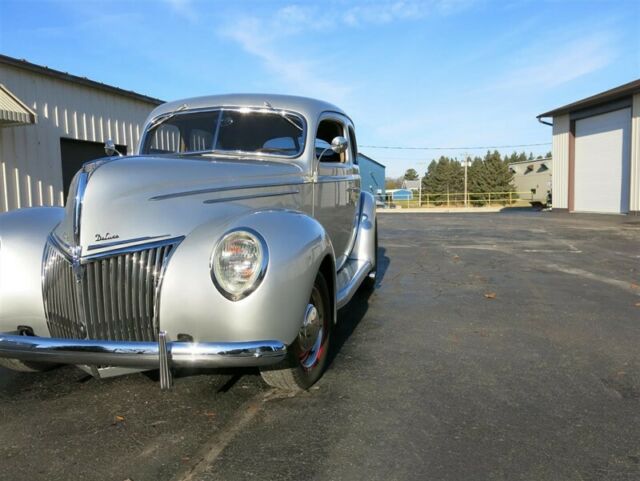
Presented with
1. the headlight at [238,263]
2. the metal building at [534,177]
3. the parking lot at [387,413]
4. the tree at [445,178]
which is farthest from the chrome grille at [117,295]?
the tree at [445,178]

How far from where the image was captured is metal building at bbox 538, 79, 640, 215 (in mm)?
18844

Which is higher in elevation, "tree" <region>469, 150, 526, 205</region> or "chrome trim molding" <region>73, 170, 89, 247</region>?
"tree" <region>469, 150, 526, 205</region>

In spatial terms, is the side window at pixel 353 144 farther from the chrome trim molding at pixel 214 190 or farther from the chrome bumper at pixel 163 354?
the chrome bumper at pixel 163 354

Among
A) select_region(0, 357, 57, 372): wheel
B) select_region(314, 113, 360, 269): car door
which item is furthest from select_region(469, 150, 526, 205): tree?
select_region(0, 357, 57, 372): wheel

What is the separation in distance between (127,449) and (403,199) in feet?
146

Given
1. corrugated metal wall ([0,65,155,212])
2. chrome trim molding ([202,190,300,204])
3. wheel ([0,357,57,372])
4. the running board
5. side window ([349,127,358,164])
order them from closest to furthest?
chrome trim molding ([202,190,300,204])
wheel ([0,357,57,372])
the running board
side window ([349,127,358,164])
corrugated metal wall ([0,65,155,212])

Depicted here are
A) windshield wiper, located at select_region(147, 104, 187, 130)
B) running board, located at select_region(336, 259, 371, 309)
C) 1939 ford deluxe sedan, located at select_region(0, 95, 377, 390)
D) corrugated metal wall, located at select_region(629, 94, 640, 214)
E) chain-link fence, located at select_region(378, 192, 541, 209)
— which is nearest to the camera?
1939 ford deluxe sedan, located at select_region(0, 95, 377, 390)

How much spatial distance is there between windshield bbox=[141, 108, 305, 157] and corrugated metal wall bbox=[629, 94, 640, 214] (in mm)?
18611

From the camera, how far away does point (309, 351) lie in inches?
125

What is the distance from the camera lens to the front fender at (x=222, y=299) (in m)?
2.46

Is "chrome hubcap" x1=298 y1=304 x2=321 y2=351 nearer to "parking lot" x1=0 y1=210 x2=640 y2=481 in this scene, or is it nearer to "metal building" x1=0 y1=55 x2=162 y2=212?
"parking lot" x1=0 y1=210 x2=640 y2=481

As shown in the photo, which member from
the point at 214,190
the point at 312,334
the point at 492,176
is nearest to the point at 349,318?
the point at 312,334

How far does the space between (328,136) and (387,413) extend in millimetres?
2745

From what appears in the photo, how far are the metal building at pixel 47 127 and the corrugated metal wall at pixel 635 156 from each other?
686 inches
